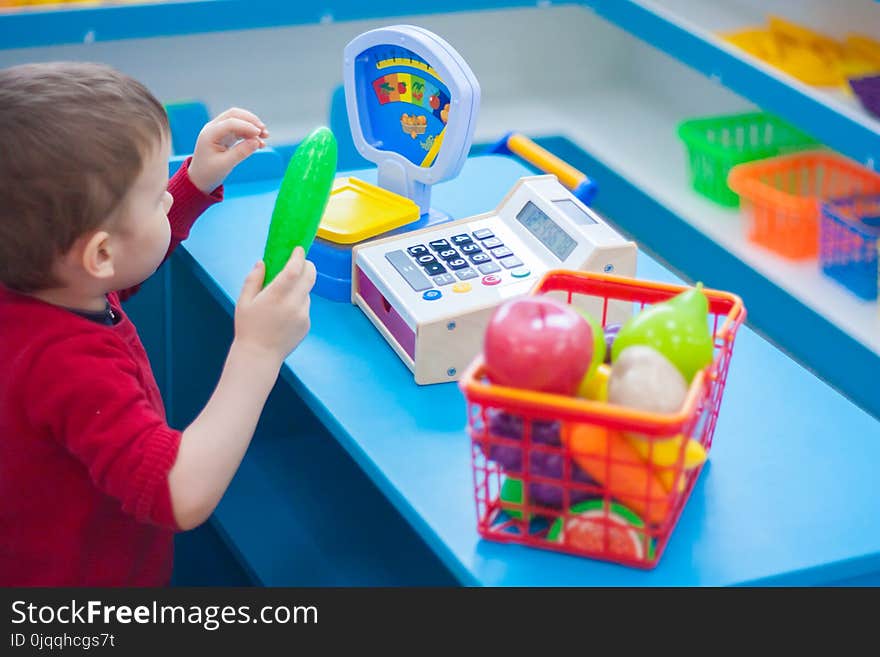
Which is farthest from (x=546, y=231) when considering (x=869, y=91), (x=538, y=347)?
(x=869, y=91)

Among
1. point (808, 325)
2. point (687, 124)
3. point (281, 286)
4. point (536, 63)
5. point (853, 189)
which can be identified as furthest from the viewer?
point (536, 63)

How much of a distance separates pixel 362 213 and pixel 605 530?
2.07 ft

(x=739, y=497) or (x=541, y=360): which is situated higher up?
(x=541, y=360)

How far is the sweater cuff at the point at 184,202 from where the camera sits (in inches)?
61.5

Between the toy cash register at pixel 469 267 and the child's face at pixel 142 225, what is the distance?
28 centimetres

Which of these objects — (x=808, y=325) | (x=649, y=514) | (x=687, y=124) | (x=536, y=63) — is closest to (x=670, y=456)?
(x=649, y=514)

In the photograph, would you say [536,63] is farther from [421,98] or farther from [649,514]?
[649,514]

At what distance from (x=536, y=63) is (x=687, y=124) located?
613 millimetres

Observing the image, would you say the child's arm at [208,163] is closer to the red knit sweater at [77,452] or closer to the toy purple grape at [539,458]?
the red knit sweater at [77,452]

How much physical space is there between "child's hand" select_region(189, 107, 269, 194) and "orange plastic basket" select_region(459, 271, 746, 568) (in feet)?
1.99

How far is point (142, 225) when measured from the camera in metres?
1.22

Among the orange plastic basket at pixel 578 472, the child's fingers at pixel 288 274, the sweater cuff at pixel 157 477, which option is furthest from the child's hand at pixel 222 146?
the orange plastic basket at pixel 578 472

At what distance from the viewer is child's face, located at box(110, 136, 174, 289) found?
1.20 meters

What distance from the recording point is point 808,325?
225cm
